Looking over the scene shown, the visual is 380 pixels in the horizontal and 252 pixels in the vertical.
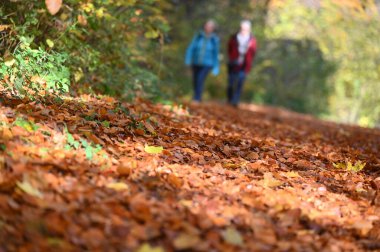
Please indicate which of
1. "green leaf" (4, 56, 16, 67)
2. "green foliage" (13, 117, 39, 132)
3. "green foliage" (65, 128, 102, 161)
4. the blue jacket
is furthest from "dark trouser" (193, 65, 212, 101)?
"green foliage" (13, 117, 39, 132)

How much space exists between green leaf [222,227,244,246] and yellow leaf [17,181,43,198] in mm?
1037

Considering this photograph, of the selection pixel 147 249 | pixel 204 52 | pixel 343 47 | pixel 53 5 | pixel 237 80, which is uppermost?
pixel 343 47

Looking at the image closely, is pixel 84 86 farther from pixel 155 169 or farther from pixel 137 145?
pixel 155 169

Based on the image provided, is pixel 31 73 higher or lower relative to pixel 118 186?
higher

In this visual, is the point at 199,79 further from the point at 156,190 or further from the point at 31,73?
the point at 156,190

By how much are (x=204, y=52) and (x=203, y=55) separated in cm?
7

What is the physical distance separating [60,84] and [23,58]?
1.40 ft

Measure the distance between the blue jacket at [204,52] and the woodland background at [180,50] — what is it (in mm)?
550

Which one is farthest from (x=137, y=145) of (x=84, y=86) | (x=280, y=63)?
(x=280, y=63)

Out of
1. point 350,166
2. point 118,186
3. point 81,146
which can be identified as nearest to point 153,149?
point 81,146

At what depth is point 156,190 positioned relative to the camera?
110 inches

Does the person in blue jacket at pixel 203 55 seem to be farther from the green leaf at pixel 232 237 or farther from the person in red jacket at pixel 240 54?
the green leaf at pixel 232 237

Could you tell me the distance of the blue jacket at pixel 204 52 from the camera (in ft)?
30.4

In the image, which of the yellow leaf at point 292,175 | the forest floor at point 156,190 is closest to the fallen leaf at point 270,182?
the forest floor at point 156,190
